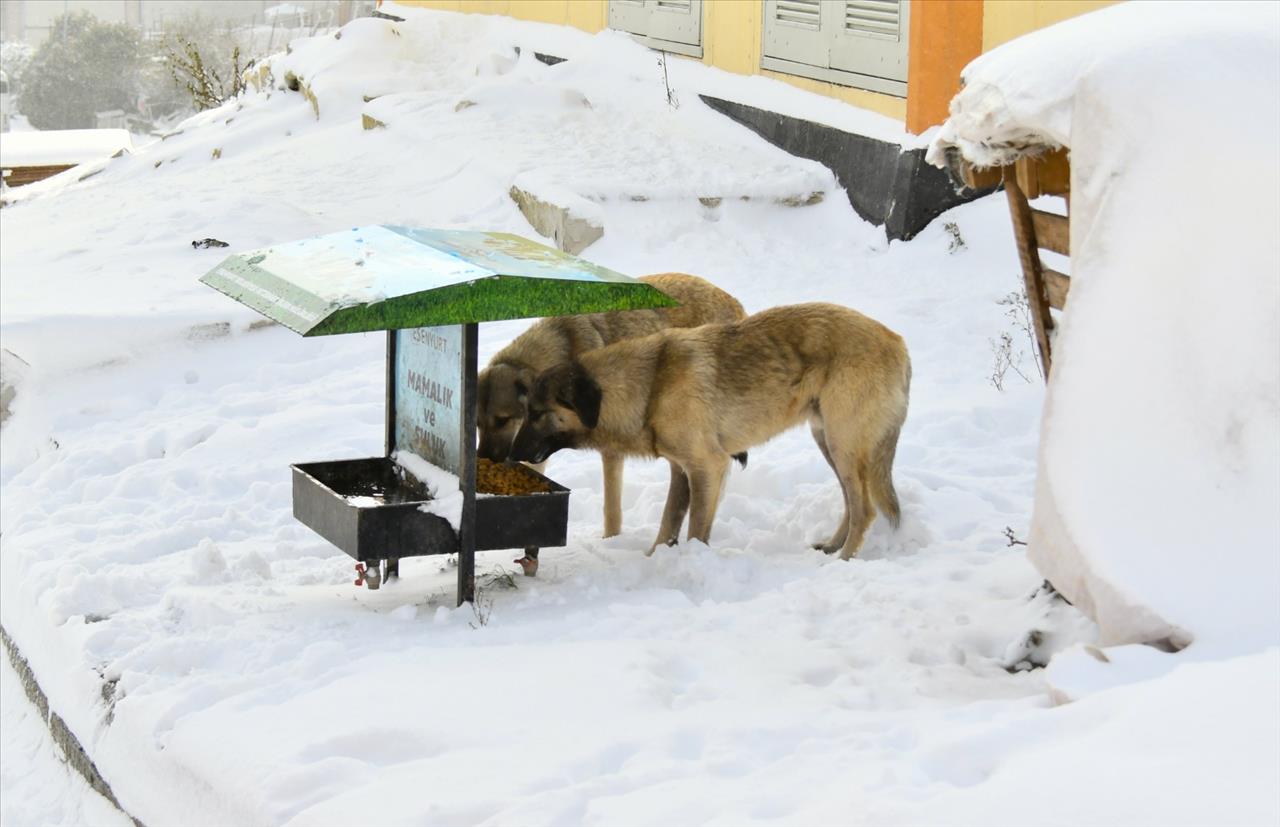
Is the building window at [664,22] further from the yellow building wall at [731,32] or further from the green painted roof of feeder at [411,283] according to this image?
the green painted roof of feeder at [411,283]

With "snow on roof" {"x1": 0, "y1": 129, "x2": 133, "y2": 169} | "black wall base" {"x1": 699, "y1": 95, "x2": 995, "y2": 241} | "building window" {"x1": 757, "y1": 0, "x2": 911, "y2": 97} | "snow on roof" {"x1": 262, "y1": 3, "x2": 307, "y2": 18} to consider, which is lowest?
"snow on roof" {"x1": 0, "y1": 129, "x2": 133, "y2": 169}

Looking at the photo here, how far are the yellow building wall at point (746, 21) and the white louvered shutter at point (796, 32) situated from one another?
170 millimetres

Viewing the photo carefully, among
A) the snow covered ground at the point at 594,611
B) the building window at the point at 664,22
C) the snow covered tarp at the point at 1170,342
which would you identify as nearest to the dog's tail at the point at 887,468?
the snow covered ground at the point at 594,611

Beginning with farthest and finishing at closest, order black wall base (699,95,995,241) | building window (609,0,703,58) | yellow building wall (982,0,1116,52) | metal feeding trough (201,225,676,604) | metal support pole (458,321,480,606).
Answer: building window (609,0,703,58) → black wall base (699,95,995,241) → yellow building wall (982,0,1116,52) → metal support pole (458,321,480,606) → metal feeding trough (201,225,676,604)

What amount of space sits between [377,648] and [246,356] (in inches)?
216

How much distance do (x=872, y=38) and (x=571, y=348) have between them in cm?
606

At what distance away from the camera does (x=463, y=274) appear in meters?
5.43

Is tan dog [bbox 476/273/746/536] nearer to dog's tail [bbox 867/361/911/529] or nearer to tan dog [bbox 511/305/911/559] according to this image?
tan dog [bbox 511/305/911/559]

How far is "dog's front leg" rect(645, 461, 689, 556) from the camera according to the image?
6.80 meters

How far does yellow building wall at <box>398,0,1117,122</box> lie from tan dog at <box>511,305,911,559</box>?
176 inches

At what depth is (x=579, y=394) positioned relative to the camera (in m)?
6.39

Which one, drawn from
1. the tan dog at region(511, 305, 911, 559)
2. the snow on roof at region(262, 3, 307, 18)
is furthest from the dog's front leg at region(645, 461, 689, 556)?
the snow on roof at region(262, 3, 307, 18)

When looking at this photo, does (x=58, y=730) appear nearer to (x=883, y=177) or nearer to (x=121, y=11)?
(x=883, y=177)

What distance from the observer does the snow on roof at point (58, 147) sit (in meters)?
26.3
